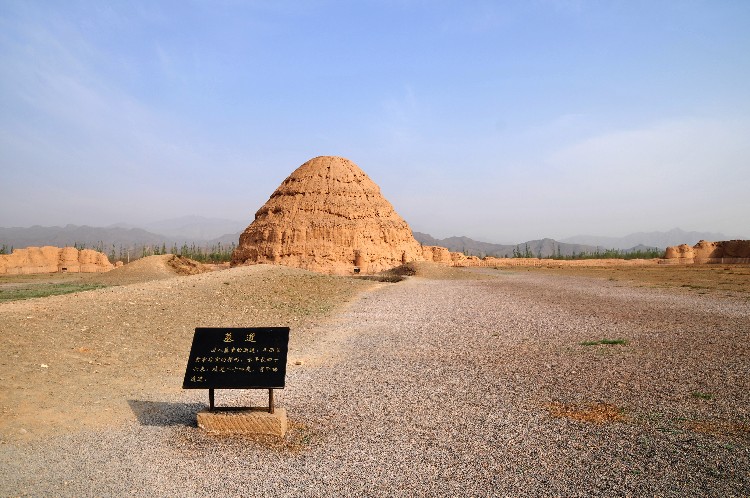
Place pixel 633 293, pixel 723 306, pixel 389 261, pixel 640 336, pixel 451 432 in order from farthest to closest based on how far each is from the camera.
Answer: pixel 389 261 < pixel 633 293 < pixel 723 306 < pixel 640 336 < pixel 451 432

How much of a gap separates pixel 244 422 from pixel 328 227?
44.8 m

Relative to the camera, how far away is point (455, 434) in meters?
5.56

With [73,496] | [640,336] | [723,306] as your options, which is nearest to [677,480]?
[73,496]

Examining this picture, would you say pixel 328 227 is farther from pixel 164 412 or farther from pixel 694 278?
pixel 164 412

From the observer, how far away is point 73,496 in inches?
165

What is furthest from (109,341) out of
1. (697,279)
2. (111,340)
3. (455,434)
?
(697,279)

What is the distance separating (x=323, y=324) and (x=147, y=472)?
976 centimetres

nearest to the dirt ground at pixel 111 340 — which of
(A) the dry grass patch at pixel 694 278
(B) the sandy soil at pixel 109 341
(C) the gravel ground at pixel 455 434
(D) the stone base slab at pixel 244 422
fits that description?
(B) the sandy soil at pixel 109 341

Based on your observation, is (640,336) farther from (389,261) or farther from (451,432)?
(389,261)

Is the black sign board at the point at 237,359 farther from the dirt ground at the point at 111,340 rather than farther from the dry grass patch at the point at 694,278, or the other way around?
the dry grass patch at the point at 694,278

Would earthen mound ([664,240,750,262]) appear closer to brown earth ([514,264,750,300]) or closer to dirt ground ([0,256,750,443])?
brown earth ([514,264,750,300])

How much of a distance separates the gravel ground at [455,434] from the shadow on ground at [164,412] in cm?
4

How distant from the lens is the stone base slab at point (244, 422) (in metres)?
5.61

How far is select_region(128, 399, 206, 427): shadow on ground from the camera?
600 cm
